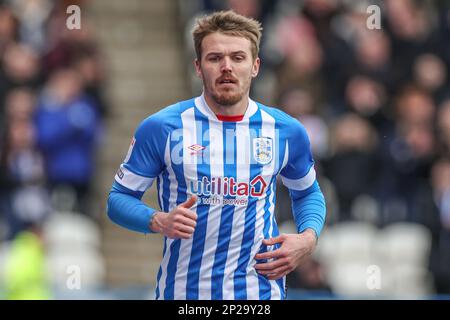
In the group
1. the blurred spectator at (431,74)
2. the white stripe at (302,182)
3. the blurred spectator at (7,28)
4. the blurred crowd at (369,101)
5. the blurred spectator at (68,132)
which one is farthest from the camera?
the blurred spectator at (7,28)

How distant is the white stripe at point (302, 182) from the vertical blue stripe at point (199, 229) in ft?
1.80

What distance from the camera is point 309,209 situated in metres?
6.32

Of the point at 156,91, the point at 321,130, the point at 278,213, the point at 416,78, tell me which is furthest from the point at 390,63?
the point at 156,91

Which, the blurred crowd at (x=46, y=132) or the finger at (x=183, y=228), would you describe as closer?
the finger at (x=183, y=228)

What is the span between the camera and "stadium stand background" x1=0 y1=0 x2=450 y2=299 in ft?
39.4

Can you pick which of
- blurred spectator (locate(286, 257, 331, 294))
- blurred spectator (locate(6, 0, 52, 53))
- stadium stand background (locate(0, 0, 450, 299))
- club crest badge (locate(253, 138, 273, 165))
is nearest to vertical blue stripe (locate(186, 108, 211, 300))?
club crest badge (locate(253, 138, 273, 165))

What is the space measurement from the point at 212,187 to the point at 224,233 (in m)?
0.24

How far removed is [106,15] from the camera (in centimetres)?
1570

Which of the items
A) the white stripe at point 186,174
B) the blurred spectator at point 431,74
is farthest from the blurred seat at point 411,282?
the white stripe at point 186,174

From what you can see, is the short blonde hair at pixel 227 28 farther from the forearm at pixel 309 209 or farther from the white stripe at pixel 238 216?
the forearm at pixel 309 209

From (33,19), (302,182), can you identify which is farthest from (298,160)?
(33,19)

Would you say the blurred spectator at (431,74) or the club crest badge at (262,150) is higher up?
the blurred spectator at (431,74)

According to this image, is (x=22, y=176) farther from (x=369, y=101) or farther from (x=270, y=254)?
(x=270, y=254)

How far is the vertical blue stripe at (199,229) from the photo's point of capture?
601 cm
